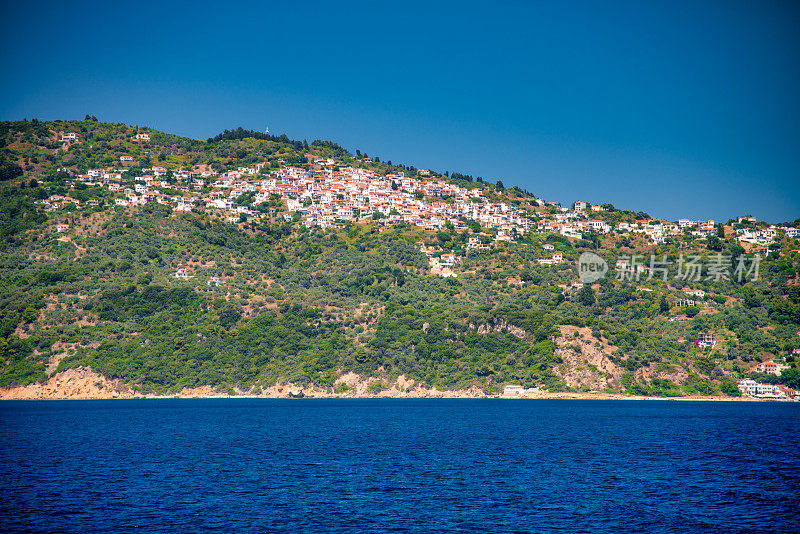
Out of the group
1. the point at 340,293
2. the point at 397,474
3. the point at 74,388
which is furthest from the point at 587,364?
the point at 74,388

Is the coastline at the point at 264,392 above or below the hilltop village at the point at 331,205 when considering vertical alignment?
below

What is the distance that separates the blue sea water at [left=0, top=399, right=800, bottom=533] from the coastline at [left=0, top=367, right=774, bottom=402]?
20.6m

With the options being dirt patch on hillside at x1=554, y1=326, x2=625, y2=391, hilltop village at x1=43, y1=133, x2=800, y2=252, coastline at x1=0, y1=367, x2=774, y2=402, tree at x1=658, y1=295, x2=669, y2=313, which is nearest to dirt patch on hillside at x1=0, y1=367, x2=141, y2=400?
coastline at x1=0, y1=367, x2=774, y2=402

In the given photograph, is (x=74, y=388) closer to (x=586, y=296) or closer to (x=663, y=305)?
(x=586, y=296)

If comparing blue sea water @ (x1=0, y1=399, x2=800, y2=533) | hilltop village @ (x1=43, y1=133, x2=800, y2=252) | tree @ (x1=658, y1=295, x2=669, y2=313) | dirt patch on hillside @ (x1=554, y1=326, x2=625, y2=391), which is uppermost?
hilltop village @ (x1=43, y1=133, x2=800, y2=252)

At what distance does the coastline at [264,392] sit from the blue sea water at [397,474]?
2060cm

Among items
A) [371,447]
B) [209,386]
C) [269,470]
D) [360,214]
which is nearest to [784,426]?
[371,447]

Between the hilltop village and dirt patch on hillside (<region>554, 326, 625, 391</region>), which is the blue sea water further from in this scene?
the hilltop village

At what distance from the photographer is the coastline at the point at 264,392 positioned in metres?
105

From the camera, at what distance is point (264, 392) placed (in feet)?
376

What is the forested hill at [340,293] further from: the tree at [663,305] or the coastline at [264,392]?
the coastline at [264,392]

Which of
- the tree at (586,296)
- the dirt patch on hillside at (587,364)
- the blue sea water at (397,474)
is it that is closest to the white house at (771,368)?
the dirt patch on hillside at (587,364)

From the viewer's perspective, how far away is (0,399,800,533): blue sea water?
3400 centimetres

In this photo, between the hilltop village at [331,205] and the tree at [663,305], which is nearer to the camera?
the tree at [663,305]
